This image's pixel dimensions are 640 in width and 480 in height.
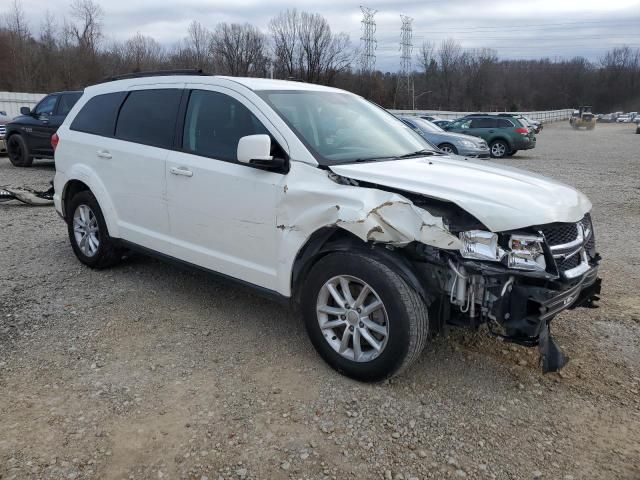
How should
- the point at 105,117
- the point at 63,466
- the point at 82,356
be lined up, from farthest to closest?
the point at 105,117 → the point at 82,356 → the point at 63,466

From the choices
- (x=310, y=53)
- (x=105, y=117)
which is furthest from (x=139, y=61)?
(x=105, y=117)

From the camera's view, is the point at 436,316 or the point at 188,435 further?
the point at 436,316

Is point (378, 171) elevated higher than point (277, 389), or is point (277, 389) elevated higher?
point (378, 171)

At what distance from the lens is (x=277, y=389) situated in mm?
3373

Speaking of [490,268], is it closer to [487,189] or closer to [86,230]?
[487,189]

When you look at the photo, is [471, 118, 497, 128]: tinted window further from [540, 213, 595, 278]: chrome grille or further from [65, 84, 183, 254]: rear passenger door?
[540, 213, 595, 278]: chrome grille

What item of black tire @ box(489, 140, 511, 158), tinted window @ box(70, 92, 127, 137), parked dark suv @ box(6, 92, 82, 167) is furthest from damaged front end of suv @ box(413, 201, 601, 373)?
black tire @ box(489, 140, 511, 158)

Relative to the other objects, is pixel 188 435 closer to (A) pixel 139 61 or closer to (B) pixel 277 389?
(B) pixel 277 389

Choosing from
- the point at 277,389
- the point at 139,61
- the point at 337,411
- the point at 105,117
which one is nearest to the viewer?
the point at 337,411

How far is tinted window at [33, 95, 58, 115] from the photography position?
43.0 ft

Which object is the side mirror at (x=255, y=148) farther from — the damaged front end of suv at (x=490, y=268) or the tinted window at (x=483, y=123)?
the tinted window at (x=483, y=123)

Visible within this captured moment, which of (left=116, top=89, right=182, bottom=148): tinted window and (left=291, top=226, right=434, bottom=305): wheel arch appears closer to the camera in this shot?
(left=291, top=226, right=434, bottom=305): wheel arch

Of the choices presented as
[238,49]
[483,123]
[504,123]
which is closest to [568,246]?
[504,123]

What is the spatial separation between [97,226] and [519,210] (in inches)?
158
